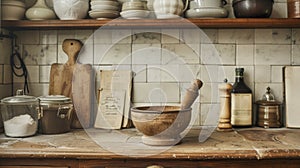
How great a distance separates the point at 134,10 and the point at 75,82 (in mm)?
564

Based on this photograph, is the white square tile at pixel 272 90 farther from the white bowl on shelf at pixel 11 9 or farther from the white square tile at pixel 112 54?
the white bowl on shelf at pixel 11 9

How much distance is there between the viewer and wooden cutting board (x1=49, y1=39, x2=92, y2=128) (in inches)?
78.2

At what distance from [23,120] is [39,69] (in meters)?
0.45

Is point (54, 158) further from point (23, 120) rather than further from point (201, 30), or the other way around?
point (201, 30)

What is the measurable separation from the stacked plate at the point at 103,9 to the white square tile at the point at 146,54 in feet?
0.86

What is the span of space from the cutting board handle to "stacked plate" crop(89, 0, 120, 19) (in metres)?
0.23

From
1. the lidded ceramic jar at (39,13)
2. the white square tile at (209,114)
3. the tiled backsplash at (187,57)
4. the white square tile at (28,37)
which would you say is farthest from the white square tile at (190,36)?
the white square tile at (28,37)

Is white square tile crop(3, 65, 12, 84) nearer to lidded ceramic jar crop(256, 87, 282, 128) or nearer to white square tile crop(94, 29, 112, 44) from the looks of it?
white square tile crop(94, 29, 112, 44)

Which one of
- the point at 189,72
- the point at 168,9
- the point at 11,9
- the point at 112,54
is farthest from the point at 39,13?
the point at 189,72

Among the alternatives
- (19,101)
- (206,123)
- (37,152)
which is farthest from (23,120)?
(206,123)

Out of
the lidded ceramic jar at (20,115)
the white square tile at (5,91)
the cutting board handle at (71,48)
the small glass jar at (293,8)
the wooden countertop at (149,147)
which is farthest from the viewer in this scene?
the cutting board handle at (71,48)

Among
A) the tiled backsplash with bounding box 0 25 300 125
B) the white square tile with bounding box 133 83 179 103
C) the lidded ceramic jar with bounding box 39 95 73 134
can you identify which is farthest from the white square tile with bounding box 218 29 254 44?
the lidded ceramic jar with bounding box 39 95 73 134

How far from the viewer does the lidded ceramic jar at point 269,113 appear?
1.92m

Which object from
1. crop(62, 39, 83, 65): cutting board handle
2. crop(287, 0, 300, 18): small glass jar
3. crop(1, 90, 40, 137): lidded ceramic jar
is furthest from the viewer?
crop(62, 39, 83, 65): cutting board handle
